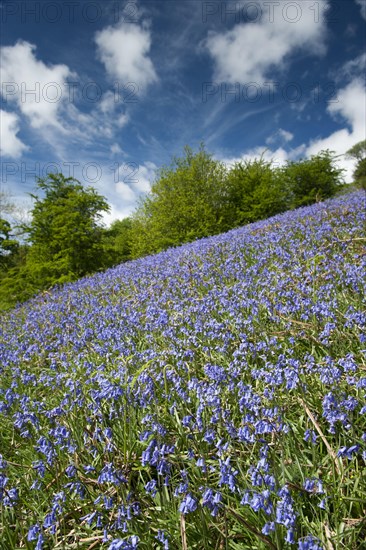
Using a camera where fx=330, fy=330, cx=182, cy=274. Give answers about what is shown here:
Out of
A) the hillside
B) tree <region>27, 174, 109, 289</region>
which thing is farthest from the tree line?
the hillside

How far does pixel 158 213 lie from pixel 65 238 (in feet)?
36.2

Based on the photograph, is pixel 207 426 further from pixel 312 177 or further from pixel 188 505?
pixel 312 177

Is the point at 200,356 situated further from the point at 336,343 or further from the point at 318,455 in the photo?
the point at 318,455

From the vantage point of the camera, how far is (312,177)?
32875mm

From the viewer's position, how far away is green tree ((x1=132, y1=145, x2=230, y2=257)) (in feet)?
82.2

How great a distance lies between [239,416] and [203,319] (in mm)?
1541

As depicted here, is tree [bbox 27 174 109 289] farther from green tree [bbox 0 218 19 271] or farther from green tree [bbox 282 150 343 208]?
green tree [bbox 282 150 343 208]

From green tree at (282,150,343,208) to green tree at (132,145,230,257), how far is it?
7.72m

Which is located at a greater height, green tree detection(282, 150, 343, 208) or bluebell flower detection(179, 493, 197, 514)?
green tree detection(282, 150, 343, 208)

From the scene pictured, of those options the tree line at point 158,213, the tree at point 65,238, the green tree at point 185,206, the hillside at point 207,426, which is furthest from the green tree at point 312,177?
the hillside at point 207,426

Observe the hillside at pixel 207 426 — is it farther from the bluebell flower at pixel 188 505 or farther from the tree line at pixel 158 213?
the tree line at pixel 158 213

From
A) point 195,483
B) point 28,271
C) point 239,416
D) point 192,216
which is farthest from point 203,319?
point 192,216

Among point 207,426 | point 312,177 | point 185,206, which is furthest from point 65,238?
point 312,177

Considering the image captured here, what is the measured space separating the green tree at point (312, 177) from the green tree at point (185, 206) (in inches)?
304
